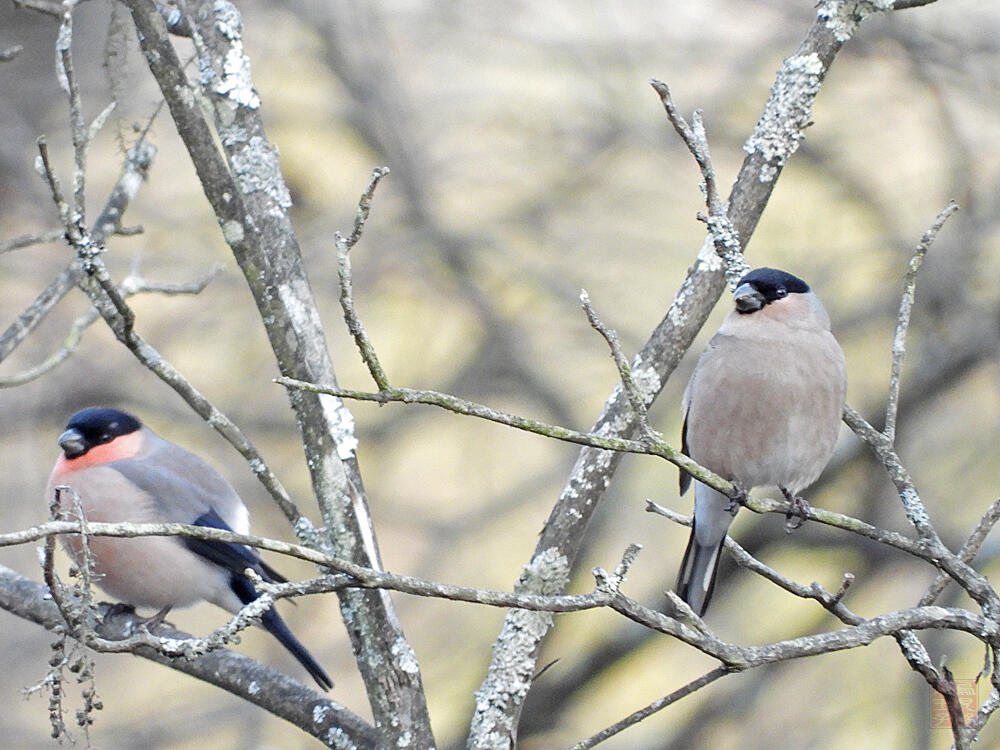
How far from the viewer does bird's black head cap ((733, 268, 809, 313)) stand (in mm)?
3006

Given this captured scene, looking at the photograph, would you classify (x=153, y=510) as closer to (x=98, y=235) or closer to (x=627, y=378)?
(x=98, y=235)

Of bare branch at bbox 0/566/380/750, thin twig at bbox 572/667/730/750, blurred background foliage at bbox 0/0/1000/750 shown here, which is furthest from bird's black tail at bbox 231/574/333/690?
blurred background foliage at bbox 0/0/1000/750

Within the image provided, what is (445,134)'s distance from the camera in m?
7.02

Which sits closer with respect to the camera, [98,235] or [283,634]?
[98,235]

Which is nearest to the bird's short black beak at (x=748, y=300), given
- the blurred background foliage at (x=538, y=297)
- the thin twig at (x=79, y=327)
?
the thin twig at (x=79, y=327)

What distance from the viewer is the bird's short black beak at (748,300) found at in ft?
9.32

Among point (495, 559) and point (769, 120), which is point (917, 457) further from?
point (769, 120)

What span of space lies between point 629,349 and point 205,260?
2339mm

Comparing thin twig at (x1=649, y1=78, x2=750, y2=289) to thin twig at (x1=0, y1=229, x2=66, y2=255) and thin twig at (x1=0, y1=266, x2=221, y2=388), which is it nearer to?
thin twig at (x1=0, y1=266, x2=221, y2=388)

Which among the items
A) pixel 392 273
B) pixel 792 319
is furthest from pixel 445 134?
pixel 792 319

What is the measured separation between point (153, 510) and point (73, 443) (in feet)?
1.31

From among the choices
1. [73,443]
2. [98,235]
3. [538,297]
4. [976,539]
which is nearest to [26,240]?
[98,235]

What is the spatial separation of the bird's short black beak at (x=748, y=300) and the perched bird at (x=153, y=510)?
1.65 metres

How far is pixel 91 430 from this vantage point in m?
3.96
